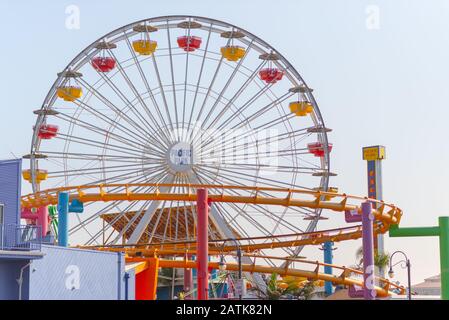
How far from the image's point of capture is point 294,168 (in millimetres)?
51062

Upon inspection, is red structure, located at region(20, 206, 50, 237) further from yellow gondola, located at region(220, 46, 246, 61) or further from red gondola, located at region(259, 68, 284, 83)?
red gondola, located at region(259, 68, 284, 83)

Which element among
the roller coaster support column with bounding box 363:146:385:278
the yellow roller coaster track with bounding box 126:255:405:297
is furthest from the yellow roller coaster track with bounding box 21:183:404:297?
the roller coaster support column with bounding box 363:146:385:278

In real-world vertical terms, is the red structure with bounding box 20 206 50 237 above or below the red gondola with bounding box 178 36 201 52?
below

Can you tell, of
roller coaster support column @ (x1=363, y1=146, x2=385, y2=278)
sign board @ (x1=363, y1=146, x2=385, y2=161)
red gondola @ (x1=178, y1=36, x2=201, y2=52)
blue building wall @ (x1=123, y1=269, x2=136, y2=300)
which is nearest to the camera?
blue building wall @ (x1=123, y1=269, x2=136, y2=300)

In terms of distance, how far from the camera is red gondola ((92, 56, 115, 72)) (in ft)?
166

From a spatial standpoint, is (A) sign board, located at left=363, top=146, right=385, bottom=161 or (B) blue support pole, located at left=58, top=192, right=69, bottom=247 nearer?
(B) blue support pole, located at left=58, top=192, right=69, bottom=247

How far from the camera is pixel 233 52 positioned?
51.4m

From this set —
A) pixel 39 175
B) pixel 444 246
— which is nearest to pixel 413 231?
pixel 444 246

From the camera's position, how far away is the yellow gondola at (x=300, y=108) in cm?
5153

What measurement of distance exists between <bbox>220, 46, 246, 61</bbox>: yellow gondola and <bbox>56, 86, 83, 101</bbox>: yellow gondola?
758 cm

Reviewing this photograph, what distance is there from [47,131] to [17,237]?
18.9 m

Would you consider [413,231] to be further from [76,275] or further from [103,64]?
[103,64]

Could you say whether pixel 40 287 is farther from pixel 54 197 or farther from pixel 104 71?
pixel 104 71

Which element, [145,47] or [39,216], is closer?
[39,216]
